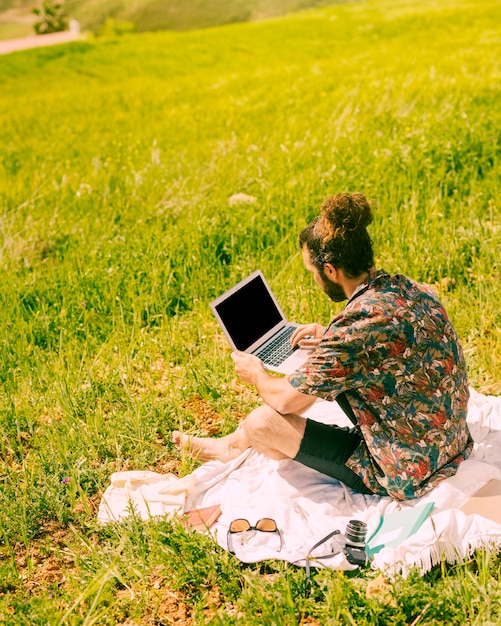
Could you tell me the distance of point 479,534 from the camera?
3.41 metres

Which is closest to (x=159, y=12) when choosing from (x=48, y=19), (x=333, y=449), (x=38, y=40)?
(x=48, y=19)

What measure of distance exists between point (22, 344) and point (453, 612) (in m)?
3.66

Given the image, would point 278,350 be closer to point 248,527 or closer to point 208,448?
point 208,448

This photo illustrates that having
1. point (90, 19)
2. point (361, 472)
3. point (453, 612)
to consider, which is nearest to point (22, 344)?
point (361, 472)

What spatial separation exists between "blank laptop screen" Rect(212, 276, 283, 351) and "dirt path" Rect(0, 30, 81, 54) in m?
24.1

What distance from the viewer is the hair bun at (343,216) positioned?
3576mm

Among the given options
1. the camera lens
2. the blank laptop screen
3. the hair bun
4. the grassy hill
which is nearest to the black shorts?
the camera lens

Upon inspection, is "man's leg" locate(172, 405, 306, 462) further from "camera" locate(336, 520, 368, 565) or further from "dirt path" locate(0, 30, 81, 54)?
"dirt path" locate(0, 30, 81, 54)

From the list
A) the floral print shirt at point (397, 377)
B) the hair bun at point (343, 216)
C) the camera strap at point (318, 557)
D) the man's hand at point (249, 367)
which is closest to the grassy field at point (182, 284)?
the camera strap at point (318, 557)

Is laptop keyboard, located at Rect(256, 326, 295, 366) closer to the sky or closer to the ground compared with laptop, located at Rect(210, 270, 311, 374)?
closer to the ground

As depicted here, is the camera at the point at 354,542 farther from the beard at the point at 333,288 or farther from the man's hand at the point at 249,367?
the beard at the point at 333,288

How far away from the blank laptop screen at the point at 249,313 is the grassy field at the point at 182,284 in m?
0.61

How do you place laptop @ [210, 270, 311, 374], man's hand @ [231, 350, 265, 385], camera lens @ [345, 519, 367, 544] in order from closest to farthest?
camera lens @ [345, 519, 367, 544]
man's hand @ [231, 350, 265, 385]
laptop @ [210, 270, 311, 374]

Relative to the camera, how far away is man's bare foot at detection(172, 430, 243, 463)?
4434mm
